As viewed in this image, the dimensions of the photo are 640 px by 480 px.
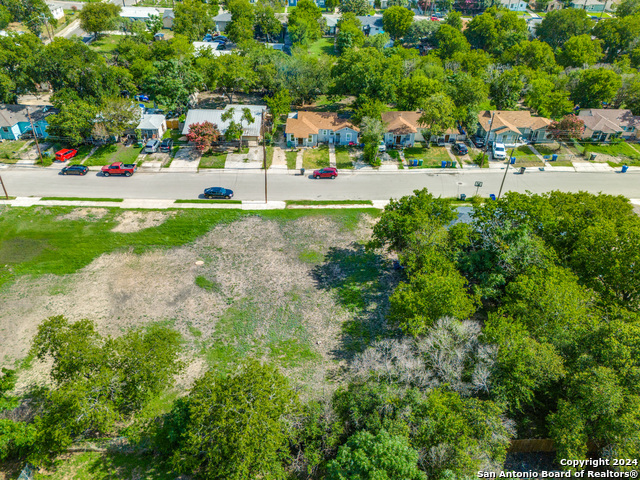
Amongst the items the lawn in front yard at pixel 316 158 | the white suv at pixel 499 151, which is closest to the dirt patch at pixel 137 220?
the lawn in front yard at pixel 316 158

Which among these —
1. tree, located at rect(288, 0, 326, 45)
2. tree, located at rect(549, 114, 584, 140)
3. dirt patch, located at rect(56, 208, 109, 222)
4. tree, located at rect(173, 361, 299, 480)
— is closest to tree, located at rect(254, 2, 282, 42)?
tree, located at rect(288, 0, 326, 45)

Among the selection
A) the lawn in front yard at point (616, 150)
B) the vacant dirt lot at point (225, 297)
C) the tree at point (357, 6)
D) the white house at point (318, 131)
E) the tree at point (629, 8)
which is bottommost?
the vacant dirt lot at point (225, 297)

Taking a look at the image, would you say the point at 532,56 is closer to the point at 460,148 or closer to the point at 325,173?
the point at 460,148

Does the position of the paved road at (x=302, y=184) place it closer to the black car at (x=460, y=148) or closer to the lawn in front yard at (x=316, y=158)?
the lawn in front yard at (x=316, y=158)

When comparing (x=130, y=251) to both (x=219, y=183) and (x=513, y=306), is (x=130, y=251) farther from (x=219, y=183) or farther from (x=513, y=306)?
(x=513, y=306)

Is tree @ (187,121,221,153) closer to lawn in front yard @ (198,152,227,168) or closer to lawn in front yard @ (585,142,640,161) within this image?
lawn in front yard @ (198,152,227,168)

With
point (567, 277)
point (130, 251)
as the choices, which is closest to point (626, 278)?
point (567, 277)

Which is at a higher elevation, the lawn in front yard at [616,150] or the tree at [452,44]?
the tree at [452,44]
